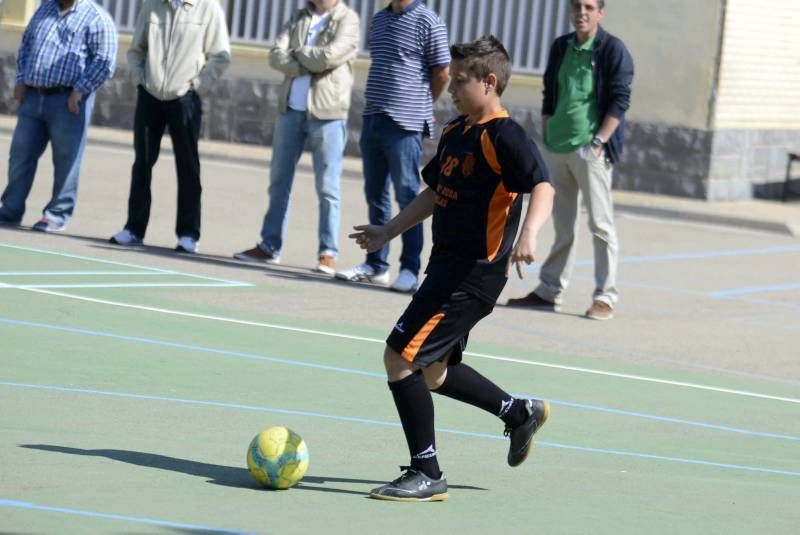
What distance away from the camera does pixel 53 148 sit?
13516 mm

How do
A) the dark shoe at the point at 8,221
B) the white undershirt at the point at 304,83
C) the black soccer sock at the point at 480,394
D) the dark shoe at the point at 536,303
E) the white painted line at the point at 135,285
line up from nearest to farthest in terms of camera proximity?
the black soccer sock at the point at 480,394 → the white painted line at the point at 135,285 → the dark shoe at the point at 536,303 → the white undershirt at the point at 304,83 → the dark shoe at the point at 8,221

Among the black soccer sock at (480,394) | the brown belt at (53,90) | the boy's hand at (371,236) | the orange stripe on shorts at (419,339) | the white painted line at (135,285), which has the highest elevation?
the brown belt at (53,90)

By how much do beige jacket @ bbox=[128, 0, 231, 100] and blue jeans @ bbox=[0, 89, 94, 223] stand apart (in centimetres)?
78

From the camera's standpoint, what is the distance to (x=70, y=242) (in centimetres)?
1306

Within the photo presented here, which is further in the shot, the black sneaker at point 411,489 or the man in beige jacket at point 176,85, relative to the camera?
the man in beige jacket at point 176,85

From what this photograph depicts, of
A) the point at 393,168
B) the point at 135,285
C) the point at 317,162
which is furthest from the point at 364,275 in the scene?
the point at 135,285

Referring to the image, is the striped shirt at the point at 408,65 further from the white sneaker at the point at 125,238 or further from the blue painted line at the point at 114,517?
the blue painted line at the point at 114,517

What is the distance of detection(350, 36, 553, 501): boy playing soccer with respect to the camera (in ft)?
21.0

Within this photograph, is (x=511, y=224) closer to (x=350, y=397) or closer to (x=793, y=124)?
(x=350, y=397)

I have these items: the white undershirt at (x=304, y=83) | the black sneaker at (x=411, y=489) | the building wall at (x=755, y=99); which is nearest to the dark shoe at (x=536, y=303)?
the white undershirt at (x=304, y=83)

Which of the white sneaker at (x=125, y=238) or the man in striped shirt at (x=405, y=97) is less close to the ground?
the man in striped shirt at (x=405, y=97)

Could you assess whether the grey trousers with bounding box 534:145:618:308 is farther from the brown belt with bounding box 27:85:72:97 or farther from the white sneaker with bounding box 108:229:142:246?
the brown belt with bounding box 27:85:72:97

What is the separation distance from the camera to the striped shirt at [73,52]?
43.8 ft

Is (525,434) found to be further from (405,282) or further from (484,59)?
(405,282)
